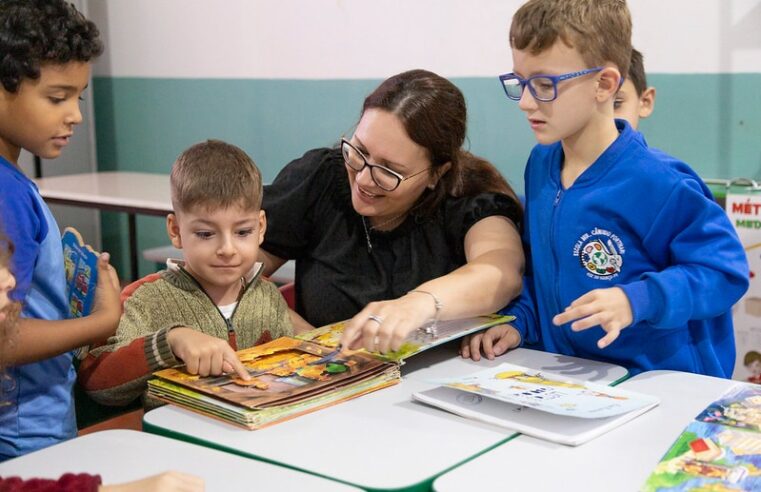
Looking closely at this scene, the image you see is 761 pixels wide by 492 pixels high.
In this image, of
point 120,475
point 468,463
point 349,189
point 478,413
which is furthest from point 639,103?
point 120,475

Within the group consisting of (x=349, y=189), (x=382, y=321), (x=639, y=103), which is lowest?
(x=382, y=321)

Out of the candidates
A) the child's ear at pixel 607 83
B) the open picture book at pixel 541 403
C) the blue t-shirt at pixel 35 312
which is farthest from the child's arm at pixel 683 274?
the blue t-shirt at pixel 35 312

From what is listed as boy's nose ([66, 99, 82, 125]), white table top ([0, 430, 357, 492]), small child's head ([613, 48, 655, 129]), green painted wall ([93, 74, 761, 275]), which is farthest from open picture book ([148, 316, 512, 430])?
green painted wall ([93, 74, 761, 275])

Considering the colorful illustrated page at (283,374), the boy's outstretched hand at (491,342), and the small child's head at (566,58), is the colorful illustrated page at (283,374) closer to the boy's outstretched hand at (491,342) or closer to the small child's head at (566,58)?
the boy's outstretched hand at (491,342)

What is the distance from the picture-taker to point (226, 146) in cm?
196

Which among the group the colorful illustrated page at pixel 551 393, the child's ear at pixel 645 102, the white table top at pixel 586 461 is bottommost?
the white table top at pixel 586 461

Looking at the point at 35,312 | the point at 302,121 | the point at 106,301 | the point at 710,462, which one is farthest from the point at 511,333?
the point at 302,121

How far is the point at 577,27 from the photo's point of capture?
1.69 meters

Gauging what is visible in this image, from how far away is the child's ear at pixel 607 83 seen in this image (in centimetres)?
173

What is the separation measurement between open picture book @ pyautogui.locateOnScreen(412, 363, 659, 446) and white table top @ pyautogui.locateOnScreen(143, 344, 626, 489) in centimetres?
3

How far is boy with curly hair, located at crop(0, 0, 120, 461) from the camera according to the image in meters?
1.57

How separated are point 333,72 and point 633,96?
6.24 ft

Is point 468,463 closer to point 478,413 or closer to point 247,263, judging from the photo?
point 478,413

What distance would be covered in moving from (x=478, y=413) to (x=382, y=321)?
0.23 metres
